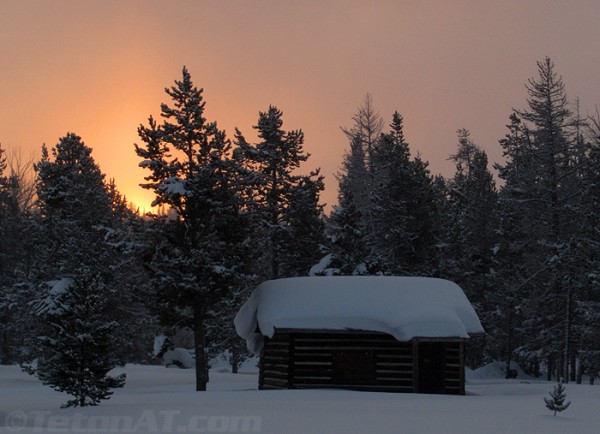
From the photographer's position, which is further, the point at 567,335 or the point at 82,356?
the point at 567,335

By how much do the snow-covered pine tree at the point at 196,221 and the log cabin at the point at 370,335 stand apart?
370 centimetres

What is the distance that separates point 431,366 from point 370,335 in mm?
2899

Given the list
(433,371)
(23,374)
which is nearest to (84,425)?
(433,371)

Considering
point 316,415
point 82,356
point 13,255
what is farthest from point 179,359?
point 316,415

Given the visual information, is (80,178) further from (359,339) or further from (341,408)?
(341,408)

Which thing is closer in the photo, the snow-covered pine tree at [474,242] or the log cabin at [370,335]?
the log cabin at [370,335]

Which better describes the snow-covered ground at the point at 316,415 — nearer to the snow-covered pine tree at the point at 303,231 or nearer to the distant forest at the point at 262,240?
the distant forest at the point at 262,240

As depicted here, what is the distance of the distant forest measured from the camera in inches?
1229

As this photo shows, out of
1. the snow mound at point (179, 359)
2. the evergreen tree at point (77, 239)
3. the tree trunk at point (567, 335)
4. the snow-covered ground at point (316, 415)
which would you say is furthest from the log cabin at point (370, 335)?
the snow mound at point (179, 359)

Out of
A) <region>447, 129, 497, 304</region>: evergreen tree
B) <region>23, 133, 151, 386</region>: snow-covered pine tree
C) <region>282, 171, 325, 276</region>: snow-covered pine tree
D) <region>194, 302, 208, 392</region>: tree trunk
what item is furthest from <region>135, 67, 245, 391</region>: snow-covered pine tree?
<region>447, 129, 497, 304</region>: evergreen tree

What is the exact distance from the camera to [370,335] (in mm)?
25859

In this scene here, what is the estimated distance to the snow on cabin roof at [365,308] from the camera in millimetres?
25391

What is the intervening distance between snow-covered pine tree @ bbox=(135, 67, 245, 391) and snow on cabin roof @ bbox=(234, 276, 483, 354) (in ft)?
8.02

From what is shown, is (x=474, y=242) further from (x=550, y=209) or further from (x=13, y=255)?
(x=13, y=255)
